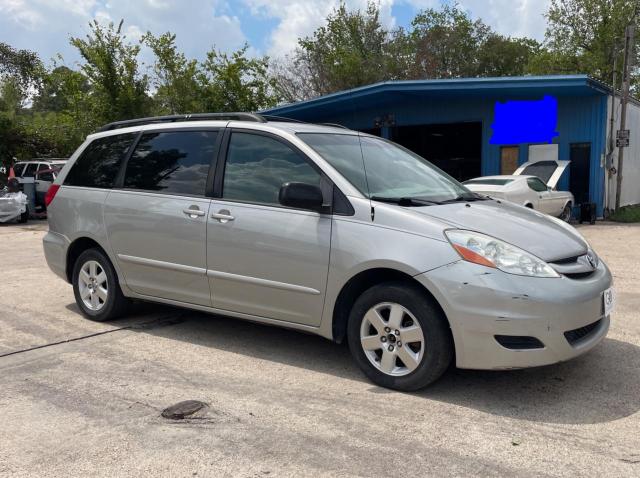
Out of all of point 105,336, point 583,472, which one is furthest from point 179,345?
point 583,472

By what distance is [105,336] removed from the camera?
17.5 feet

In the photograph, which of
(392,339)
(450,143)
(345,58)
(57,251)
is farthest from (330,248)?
(345,58)

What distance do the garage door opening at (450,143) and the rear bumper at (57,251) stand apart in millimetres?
15841

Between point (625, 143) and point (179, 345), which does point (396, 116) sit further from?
point (179, 345)

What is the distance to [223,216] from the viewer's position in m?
4.64

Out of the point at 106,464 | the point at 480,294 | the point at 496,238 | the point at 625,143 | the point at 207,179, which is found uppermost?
the point at 625,143

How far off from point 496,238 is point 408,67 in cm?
3681

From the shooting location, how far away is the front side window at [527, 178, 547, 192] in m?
14.4

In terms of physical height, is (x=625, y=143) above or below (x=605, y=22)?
below

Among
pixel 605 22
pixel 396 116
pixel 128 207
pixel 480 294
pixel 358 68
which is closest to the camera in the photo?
pixel 480 294

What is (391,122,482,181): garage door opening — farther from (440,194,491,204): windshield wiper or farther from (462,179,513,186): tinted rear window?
(440,194,491,204): windshield wiper

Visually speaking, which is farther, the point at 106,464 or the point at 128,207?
the point at 128,207

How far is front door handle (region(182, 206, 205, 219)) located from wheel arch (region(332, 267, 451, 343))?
1397mm

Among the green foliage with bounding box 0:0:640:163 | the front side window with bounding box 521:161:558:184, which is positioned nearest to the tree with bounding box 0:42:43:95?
the green foliage with bounding box 0:0:640:163
